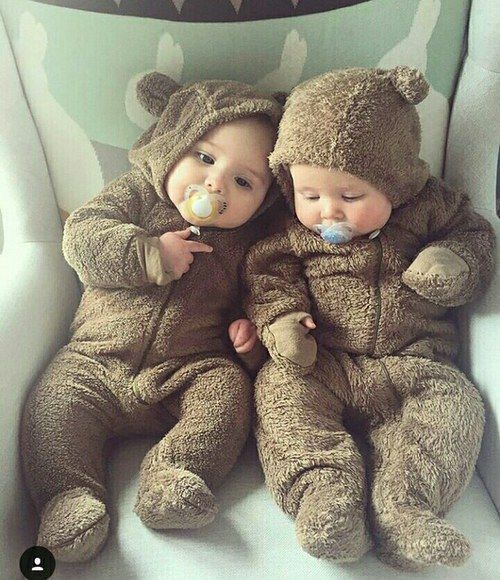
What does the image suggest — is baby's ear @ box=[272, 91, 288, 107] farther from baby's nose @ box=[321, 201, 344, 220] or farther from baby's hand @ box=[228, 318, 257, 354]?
baby's hand @ box=[228, 318, 257, 354]

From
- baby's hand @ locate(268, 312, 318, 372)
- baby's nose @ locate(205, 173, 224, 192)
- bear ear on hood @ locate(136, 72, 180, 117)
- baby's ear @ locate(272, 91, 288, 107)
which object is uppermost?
bear ear on hood @ locate(136, 72, 180, 117)

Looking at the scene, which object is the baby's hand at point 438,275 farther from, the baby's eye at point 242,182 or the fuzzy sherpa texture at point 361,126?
the baby's eye at point 242,182

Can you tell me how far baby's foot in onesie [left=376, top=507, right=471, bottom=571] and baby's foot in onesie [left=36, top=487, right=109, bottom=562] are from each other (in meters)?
0.31

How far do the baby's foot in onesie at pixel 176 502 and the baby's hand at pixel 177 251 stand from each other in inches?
10.2

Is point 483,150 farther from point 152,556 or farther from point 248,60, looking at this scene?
point 152,556

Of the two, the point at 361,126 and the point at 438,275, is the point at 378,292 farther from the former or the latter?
the point at 361,126

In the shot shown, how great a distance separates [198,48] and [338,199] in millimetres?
309

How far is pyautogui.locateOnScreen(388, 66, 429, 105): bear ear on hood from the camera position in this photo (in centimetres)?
84

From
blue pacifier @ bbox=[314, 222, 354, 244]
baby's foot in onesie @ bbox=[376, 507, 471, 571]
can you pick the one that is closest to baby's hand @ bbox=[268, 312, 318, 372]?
blue pacifier @ bbox=[314, 222, 354, 244]

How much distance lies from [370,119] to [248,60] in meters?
0.25

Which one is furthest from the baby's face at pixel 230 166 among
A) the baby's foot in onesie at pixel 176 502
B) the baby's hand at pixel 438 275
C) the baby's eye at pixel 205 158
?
the baby's foot in onesie at pixel 176 502

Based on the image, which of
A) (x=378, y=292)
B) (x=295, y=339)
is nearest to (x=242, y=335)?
(x=295, y=339)

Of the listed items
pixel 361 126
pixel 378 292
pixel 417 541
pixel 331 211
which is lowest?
pixel 417 541

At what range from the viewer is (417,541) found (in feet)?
2.43
